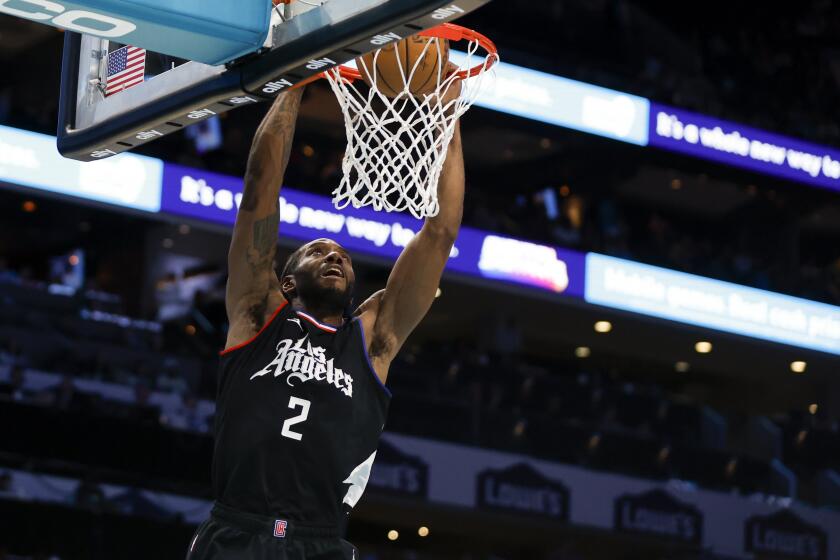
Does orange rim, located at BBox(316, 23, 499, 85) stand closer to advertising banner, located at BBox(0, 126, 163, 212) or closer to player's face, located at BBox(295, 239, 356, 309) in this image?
player's face, located at BBox(295, 239, 356, 309)

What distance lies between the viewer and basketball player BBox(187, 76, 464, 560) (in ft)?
13.0

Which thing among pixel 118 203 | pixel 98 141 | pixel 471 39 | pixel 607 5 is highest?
pixel 607 5

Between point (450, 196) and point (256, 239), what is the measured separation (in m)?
0.76

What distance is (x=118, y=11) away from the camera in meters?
3.66

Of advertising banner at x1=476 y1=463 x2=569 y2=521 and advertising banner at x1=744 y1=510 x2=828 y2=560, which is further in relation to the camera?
advertising banner at x1=744 y1=510 x2=828 y2=560

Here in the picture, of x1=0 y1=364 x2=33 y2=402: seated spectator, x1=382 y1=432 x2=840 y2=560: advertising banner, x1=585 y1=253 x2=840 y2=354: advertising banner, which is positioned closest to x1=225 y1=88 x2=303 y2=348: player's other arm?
x1=0 y1=364 x2=33 y2=402: seated spectator

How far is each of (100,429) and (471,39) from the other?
9.75 metres

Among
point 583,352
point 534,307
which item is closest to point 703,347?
point 583,352

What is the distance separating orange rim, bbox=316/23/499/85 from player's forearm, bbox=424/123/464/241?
278 mm

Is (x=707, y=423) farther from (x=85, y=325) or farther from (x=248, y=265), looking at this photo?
(x=248, y=265)

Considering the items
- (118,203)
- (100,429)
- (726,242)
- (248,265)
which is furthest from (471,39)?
(726,242)

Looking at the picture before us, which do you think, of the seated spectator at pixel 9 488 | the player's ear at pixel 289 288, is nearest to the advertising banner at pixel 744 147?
the seated spectator at pixel 9 488

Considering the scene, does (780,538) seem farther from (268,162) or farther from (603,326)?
(268,162)

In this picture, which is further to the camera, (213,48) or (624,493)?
(624,493)
